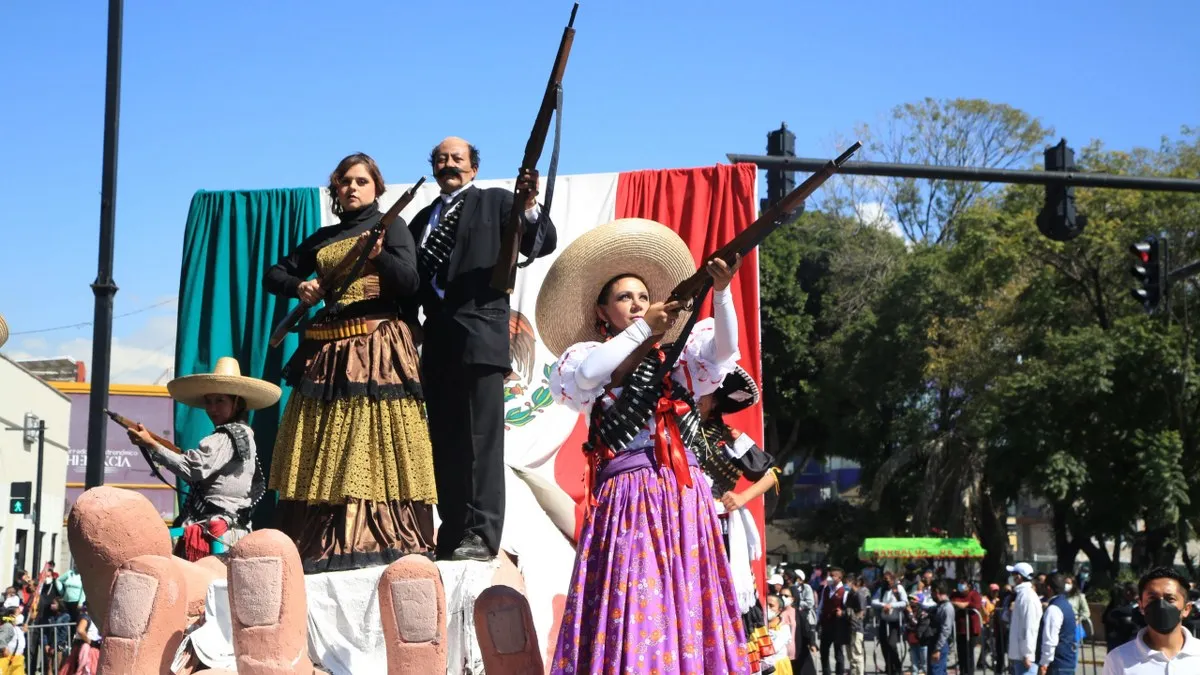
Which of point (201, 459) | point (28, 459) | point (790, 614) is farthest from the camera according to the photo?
point (28, 459)

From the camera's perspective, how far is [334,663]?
577 cm

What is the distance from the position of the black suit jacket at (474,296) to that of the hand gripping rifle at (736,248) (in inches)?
56.9

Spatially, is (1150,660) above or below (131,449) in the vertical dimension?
below

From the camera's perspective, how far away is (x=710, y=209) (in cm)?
1100

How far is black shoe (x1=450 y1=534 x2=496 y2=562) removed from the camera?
6.09 m

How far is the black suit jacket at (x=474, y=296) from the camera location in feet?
20.6

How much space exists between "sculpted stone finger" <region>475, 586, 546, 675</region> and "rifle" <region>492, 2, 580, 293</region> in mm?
1709

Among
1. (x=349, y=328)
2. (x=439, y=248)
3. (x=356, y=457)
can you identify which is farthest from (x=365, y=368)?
(x=439, y=248)

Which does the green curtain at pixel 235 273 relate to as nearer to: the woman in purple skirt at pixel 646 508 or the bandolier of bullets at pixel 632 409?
the woman in purple skirt at pixel 646 508

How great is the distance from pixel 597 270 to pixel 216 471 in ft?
8.23

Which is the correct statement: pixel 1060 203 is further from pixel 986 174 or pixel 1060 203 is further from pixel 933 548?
pixel 933 548

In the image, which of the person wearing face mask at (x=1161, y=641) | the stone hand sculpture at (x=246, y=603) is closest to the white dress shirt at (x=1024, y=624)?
the person wearing face mask at (x=1161, y=641)

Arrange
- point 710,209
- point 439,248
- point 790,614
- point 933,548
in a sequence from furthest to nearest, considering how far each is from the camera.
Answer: point 933,548
point 790,614
point 710,209
point 439,248

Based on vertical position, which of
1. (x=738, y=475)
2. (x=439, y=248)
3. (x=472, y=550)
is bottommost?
(x=472, y=550)
